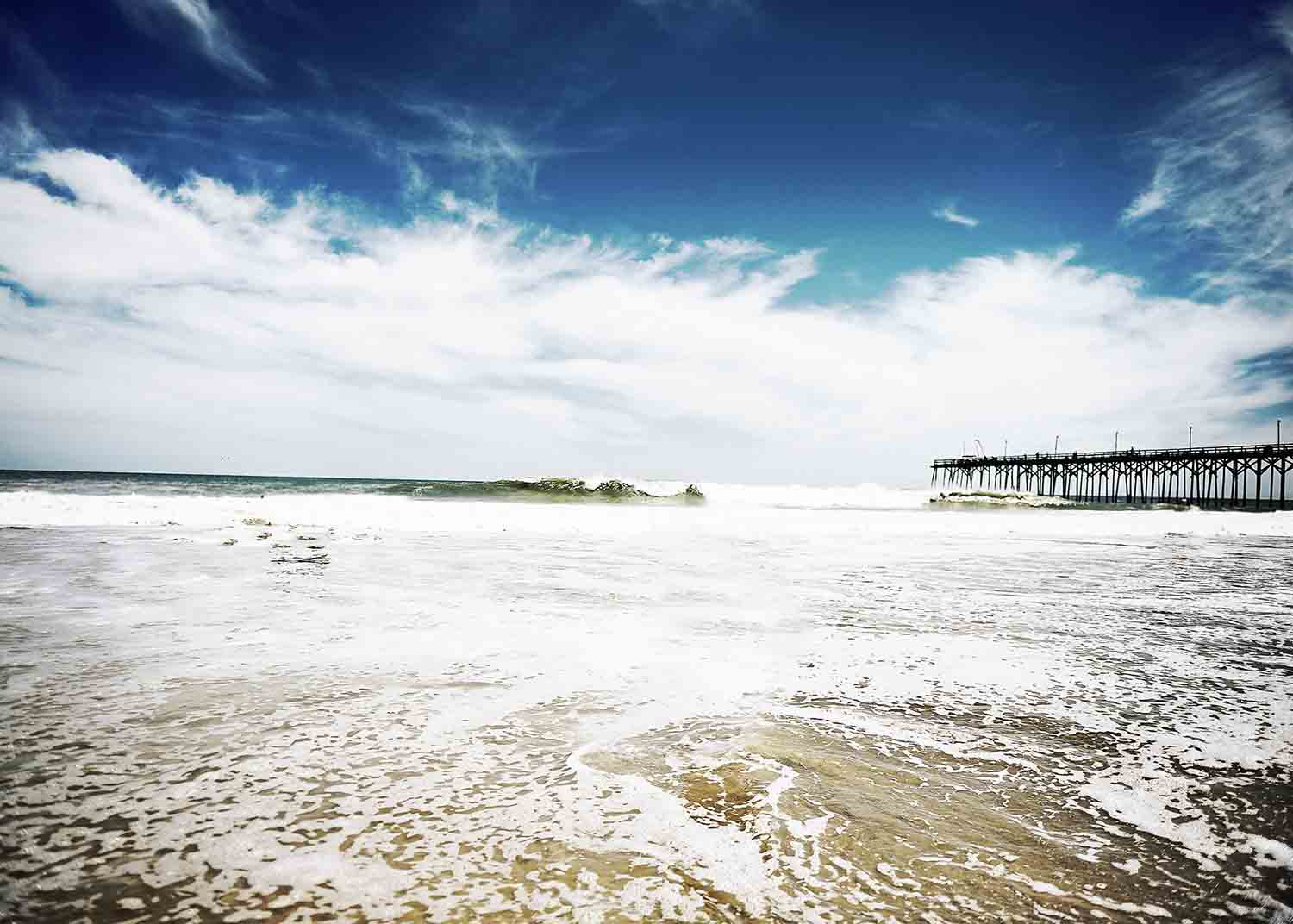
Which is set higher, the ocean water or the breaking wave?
the breaking wave

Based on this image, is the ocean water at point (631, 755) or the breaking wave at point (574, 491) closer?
the ocean water at point (631, 755)

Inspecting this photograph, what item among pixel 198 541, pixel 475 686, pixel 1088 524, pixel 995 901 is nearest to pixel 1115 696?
pixel 995 901

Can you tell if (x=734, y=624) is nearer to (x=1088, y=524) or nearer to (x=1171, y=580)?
(x=1171, y=580)

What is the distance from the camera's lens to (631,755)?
2.89 meters

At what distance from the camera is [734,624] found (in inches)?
222

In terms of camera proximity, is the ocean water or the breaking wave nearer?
the ocean water

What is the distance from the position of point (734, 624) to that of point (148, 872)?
4367mm

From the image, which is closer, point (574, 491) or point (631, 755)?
point (631, 755)

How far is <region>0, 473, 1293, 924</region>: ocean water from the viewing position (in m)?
1.91

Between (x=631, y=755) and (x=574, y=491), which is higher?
(x=574, y=491)

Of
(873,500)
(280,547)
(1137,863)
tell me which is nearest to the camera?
(1137,863)

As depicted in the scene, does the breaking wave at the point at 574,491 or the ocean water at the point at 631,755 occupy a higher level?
the breaking wave at the point at 574,491

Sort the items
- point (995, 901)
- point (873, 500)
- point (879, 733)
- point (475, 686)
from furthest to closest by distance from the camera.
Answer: point (873, 500), point (475, 686), point (879, 733), point (995, 901)

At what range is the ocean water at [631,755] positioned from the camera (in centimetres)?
191
